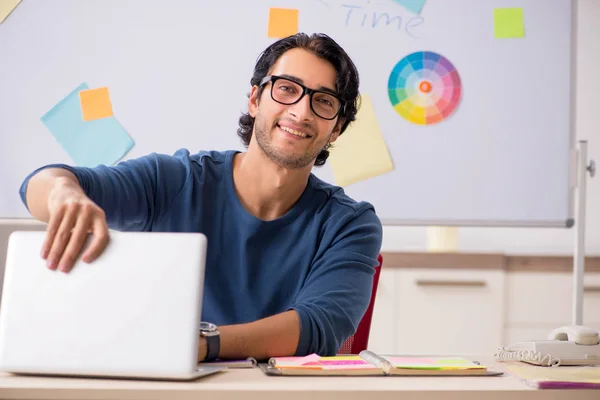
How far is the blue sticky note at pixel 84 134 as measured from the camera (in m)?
2.66

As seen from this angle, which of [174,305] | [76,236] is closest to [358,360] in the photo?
[174,305]

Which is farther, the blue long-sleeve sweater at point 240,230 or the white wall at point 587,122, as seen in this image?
the white wall at point 587,122

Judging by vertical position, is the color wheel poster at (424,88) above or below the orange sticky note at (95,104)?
above

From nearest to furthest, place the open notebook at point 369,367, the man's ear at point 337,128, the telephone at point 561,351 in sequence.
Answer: the open notebook at point 369,367 → the telephone at point 561,351 → the man's ear at point 337,128

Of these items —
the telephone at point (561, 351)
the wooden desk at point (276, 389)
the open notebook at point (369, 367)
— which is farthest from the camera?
the telephone at point (561, 351)

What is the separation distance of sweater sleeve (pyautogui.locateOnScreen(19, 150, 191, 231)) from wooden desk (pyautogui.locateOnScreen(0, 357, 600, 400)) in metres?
0.55

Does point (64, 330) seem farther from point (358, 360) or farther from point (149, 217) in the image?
point (149, 217)

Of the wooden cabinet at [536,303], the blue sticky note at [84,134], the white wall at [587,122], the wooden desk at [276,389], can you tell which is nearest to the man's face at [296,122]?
the wooden desk at [276,389]

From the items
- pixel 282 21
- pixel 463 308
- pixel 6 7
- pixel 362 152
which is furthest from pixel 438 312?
pixel 6 7

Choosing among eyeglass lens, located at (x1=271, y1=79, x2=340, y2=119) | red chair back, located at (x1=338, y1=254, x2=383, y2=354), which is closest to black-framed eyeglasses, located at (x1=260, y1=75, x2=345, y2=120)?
eyeglass lens, located at (x1=271, y1=79, x2=340, y2=119)

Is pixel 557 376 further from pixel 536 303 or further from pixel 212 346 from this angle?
pixel 536 303

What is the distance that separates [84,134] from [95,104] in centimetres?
11

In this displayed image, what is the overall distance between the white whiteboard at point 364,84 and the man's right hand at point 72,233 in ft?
5.55

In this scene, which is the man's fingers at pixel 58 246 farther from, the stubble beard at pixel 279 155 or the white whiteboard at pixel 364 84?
the white whiteboard at pixel 364 84
